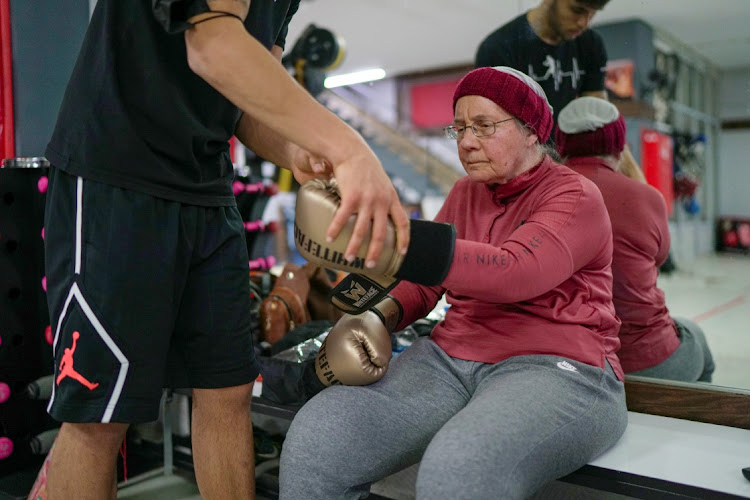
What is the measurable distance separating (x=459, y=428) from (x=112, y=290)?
2.19ft

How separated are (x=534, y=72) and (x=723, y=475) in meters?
1.18

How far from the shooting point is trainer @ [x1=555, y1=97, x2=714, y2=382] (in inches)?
76.2

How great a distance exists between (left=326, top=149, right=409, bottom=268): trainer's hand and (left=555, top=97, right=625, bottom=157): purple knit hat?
112 cm

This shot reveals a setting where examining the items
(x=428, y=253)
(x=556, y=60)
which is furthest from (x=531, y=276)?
(x=556, y=60)

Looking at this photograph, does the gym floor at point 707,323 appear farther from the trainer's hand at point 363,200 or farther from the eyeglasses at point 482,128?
the trainer's hand at point 363,200

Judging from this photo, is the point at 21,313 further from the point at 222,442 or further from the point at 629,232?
the point at 629,232

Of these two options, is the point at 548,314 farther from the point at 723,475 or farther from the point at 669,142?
the point at 669,142

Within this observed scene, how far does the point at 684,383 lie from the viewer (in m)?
1.82

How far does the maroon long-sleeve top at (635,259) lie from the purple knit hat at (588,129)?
0.04 meters

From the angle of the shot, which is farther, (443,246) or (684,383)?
(684,383)

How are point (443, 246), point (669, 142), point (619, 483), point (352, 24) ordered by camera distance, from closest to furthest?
point (443, 246), point (619, 483), point (669, 142), point (352, 24)

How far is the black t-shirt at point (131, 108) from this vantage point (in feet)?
3.75

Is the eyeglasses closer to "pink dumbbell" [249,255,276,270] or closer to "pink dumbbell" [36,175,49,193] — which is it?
"pink dumbbell" [36,175,49,193]

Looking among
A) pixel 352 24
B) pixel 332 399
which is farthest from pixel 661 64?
pixel 352 24
